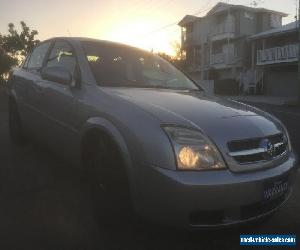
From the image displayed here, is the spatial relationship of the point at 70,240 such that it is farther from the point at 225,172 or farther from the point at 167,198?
the point at 225,172

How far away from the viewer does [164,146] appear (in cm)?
273

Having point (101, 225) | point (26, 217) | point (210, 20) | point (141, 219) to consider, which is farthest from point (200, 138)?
point (210, 20)

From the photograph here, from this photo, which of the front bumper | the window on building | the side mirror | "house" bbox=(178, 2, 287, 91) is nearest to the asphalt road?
the front bumper

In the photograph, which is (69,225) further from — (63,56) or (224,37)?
(224,37)

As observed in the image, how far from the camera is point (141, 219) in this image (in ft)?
9.32

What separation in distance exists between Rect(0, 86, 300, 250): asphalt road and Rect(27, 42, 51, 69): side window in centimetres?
141

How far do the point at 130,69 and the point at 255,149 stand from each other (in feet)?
5.93

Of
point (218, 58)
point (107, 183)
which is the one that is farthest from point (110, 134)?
point (218, 58)

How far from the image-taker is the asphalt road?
10.1ft

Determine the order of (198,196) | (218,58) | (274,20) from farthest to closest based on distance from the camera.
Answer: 1. (274,20)
2. (218,58)
3. (198,196)

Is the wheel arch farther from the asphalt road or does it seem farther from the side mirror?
the side mirror

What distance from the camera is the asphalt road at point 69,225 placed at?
121 inches

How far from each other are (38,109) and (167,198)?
2524mm

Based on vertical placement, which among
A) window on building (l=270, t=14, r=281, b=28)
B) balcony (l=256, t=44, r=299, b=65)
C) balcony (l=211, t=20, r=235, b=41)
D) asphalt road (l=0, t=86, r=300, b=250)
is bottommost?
asphalt road (l=0, t=86, r=300, b=250)
